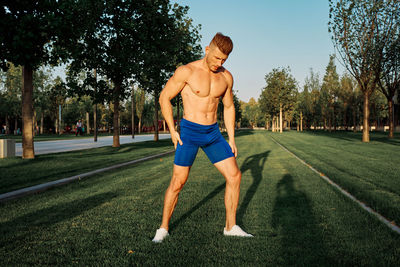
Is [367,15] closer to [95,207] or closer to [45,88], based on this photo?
Result: [95,207]

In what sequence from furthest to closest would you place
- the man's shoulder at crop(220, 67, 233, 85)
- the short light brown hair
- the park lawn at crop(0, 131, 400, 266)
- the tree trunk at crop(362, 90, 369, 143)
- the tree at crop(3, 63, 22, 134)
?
the tree at crop(3, 63, 22, 134)
the tree trunk at crop(362, 90, 369, 143)
the man's shoulder at crop(220, 67, 233, 85)
the short light brown hair
the park lawn at crop(0, 131, 400, 266)

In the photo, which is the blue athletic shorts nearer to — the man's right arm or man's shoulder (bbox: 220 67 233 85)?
the man's right arm

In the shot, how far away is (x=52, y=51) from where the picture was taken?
36.9ft

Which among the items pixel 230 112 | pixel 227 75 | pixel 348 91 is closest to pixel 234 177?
pixel 230 112

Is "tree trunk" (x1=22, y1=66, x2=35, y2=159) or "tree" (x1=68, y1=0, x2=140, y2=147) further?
"tree" (x1=68, y1=0, x2=140, y2=147)

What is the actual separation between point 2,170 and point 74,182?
329 cm

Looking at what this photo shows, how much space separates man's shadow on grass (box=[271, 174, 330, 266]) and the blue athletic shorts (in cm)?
121

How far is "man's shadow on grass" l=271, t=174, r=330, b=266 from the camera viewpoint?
117 inches

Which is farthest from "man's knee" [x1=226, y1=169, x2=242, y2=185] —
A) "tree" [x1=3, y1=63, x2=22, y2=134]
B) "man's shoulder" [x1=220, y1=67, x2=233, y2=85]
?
"tree" [x1=3, y1=63, x2=22, y2=134]

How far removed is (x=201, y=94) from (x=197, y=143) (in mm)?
580

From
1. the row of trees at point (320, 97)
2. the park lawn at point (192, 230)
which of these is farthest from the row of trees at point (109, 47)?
the row of trees at point (320, 97)

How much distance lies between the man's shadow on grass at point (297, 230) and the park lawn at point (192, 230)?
1cm

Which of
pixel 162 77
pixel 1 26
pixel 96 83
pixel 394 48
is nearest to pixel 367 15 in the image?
pixel 394 48

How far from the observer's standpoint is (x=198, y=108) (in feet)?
11.6
